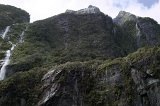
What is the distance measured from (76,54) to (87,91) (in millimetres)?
26086

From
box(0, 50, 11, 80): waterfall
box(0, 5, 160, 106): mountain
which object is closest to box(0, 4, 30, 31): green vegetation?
box(0, 5, 160, 106): mountain

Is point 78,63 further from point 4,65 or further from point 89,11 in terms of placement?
point 89,11

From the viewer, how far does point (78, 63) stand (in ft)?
153

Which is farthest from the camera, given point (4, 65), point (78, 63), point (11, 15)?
point (11, 15)

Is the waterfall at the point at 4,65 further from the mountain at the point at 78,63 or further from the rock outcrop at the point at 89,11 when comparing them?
the rock outcrop at the point at 89,11

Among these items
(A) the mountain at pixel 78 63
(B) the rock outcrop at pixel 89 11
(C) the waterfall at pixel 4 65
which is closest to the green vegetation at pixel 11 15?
(A) the mountain at pixel 78 63

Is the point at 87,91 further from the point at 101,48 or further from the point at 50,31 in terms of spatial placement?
the point at 50,31

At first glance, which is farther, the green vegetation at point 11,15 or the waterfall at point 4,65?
the green vegetation at point 11,15

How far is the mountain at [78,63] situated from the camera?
41688 mm

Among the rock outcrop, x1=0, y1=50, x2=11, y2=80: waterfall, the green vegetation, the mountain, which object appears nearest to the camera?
the mountain

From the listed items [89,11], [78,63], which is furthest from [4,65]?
[89,11]

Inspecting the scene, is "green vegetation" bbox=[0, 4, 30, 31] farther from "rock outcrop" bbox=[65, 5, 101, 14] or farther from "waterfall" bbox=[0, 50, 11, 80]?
"waterfall" bbox=[0, 50, 11, 80]

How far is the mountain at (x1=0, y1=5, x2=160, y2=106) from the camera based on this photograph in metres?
41.7

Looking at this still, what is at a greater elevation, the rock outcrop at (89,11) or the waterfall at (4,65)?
the rock outcrop at (89,11)
